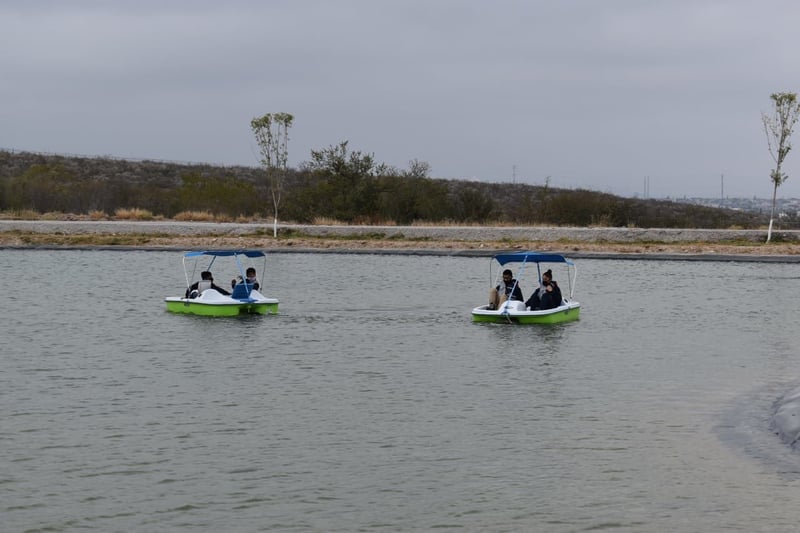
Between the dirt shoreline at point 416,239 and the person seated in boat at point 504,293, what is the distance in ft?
66.6

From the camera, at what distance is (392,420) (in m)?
16.1

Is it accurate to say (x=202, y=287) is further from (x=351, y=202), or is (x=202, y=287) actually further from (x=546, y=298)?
(x=351, y=202)

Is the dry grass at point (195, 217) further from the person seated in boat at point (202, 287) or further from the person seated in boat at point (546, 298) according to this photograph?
the person seated in boat at point (546, 298)

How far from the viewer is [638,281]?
1580 inches

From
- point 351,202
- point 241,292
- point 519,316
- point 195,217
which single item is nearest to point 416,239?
point 351,202

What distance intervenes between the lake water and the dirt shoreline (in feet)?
62.7

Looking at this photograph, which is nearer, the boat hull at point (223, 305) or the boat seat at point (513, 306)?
the boat seat at point (513, 306)

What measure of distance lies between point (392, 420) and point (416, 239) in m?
39.2

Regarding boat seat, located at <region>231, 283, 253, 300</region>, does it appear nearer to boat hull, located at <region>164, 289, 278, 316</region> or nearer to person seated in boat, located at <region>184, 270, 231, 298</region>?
boat hull, located at <region>164, 289, 278, 316</region>

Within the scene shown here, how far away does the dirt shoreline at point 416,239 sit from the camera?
50.2m

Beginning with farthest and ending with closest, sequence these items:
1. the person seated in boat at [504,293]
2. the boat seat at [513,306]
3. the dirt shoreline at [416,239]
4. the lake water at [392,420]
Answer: the dirt shoreline at [416,239] → the person seated in boat at [504,293] → the boat seat at [513,306] → the lake water at [392,420]

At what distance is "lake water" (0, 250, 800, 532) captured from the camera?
11.8 m

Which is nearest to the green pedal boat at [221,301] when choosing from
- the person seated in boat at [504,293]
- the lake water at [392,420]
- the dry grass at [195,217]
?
the lake water at [392,420]

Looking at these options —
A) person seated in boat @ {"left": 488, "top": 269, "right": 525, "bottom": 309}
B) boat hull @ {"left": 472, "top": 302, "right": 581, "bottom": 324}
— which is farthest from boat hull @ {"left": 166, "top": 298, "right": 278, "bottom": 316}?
person seated in boat @ {"left": 488, "top": 269, "right": 525, "bottom": 309}
